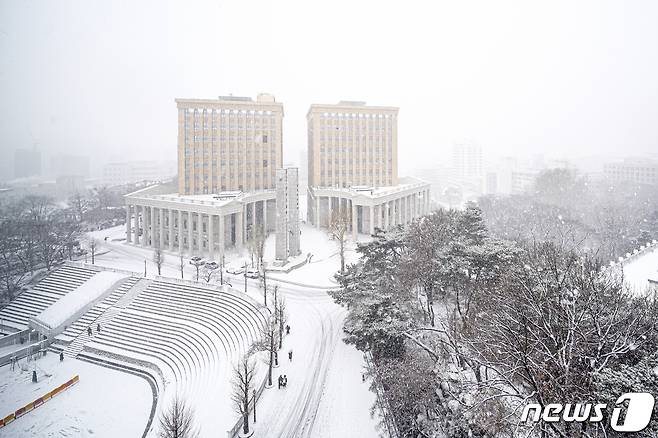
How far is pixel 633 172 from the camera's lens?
14112cm

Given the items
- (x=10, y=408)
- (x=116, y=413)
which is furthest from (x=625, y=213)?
(x=10, y=408)

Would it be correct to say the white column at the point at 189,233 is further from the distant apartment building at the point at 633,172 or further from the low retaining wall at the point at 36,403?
the distant apartment building at the point at 633,172

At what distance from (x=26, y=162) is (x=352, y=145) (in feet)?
348

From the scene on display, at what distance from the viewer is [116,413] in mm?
26688

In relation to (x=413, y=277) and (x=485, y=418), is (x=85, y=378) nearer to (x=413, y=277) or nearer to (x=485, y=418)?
(x=413, y=277)

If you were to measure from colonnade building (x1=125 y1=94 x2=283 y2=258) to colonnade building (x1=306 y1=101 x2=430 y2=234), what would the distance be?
790 centimetres

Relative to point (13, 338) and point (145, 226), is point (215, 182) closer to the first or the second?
point (145, 226)

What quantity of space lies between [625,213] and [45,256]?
98698 mm

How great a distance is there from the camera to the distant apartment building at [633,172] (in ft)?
432

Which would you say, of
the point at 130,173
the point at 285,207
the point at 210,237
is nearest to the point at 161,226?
the point at 210,237

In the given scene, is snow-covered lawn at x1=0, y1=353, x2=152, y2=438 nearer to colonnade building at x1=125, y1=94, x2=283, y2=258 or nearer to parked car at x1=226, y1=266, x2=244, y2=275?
parked car at x1=226, y1=266, x2=244, y2=275

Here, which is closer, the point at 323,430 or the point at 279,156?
the point at 323,430

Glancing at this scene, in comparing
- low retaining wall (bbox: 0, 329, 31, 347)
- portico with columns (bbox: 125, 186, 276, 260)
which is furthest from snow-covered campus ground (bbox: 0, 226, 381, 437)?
portico with columns (bbox: 125, 186, 276, 260)

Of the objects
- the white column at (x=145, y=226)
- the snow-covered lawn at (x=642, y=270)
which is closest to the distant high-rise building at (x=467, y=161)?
the snow-covered lawn at (x=642, y=270)
